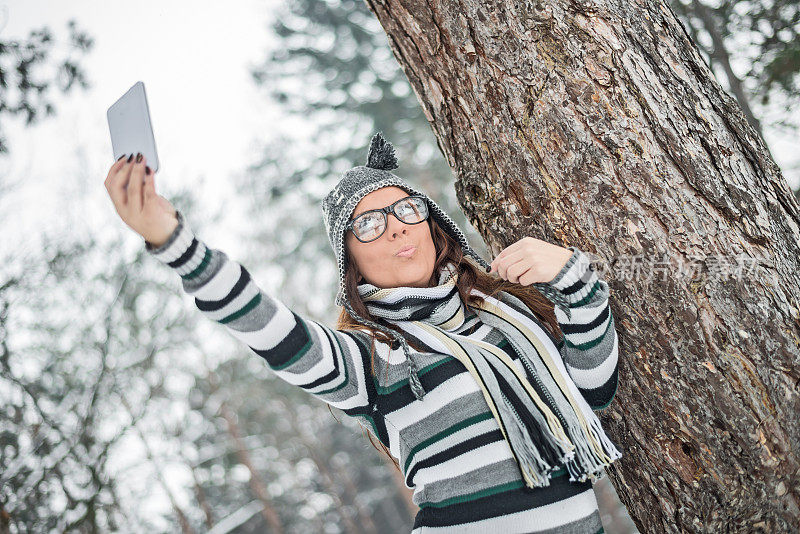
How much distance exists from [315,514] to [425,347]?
66.5 ft

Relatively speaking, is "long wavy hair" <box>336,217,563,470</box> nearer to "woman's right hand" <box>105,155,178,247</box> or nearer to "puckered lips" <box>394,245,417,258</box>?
"puckered lips" <box>394,245,417,258</box>

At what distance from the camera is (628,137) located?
191cm

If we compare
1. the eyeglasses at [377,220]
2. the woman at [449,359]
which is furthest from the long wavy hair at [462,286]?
the eyeglasses at [377,220]

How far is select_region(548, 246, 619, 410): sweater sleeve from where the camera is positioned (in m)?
1.85

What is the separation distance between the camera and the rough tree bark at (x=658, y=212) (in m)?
1.81

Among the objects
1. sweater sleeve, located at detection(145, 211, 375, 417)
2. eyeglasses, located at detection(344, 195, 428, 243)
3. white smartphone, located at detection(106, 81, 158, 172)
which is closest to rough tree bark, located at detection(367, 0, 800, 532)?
eyeglasses, located at detection(344, 195, 428, 243)

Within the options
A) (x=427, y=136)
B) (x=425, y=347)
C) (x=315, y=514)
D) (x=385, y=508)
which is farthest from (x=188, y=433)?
(x=425, y=347)

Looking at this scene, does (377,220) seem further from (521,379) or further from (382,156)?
(521,379)

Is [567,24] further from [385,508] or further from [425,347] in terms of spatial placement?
[385,508]

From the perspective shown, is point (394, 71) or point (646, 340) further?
point (394, 71)

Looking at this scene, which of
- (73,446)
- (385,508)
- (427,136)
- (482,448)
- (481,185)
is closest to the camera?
(482,448)

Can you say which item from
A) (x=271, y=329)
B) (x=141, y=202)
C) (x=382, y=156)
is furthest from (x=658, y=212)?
(x=141, y=202)

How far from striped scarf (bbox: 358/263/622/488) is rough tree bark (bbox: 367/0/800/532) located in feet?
0.78

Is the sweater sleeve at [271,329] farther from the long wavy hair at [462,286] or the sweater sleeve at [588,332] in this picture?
the sweater sleeve at [588,332]
